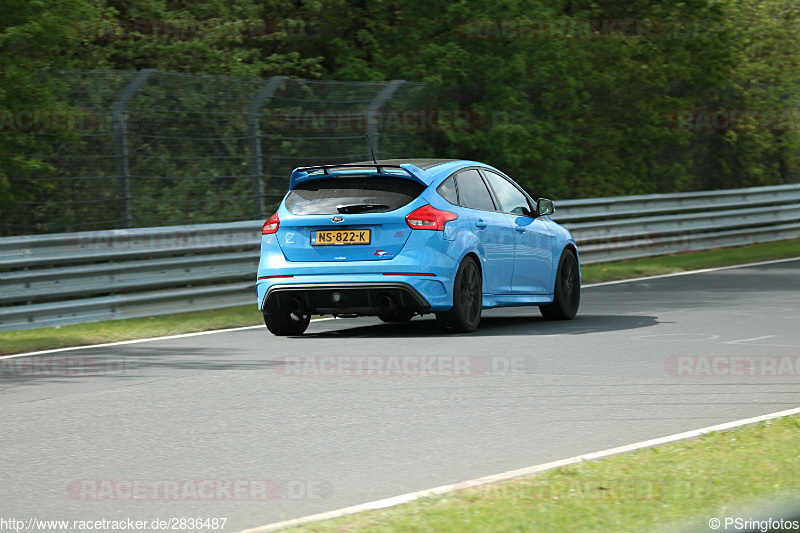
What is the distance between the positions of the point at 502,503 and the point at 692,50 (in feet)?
77.9

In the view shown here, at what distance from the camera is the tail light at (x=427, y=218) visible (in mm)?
11375

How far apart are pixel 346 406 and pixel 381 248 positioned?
11.0 feet

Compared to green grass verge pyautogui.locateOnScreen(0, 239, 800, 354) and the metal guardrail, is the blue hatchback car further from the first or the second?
the metal guardrail

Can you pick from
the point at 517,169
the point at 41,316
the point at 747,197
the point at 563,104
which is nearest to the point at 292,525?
the point at 41,316

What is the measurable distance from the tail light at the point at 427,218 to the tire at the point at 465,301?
47 centimetres

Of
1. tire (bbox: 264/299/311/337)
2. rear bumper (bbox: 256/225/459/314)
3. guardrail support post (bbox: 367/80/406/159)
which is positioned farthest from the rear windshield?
guardrail support post (bbox: 367/80/406/159)

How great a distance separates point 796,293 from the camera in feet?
50.9

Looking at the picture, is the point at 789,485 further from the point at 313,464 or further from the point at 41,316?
the point at 41,316

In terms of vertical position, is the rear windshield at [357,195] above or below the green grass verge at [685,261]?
above

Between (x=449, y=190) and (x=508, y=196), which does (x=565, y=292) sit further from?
(x=449, y=190)

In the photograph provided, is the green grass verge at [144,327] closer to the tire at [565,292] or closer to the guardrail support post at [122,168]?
the guardrail support post at [122,168]

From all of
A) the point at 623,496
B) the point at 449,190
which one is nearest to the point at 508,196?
the point at 449,190

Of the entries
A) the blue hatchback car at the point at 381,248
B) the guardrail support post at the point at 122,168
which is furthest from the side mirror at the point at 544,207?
the guardrail support post at the point at 122,168

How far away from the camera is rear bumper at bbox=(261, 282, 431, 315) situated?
11266 millimetres
